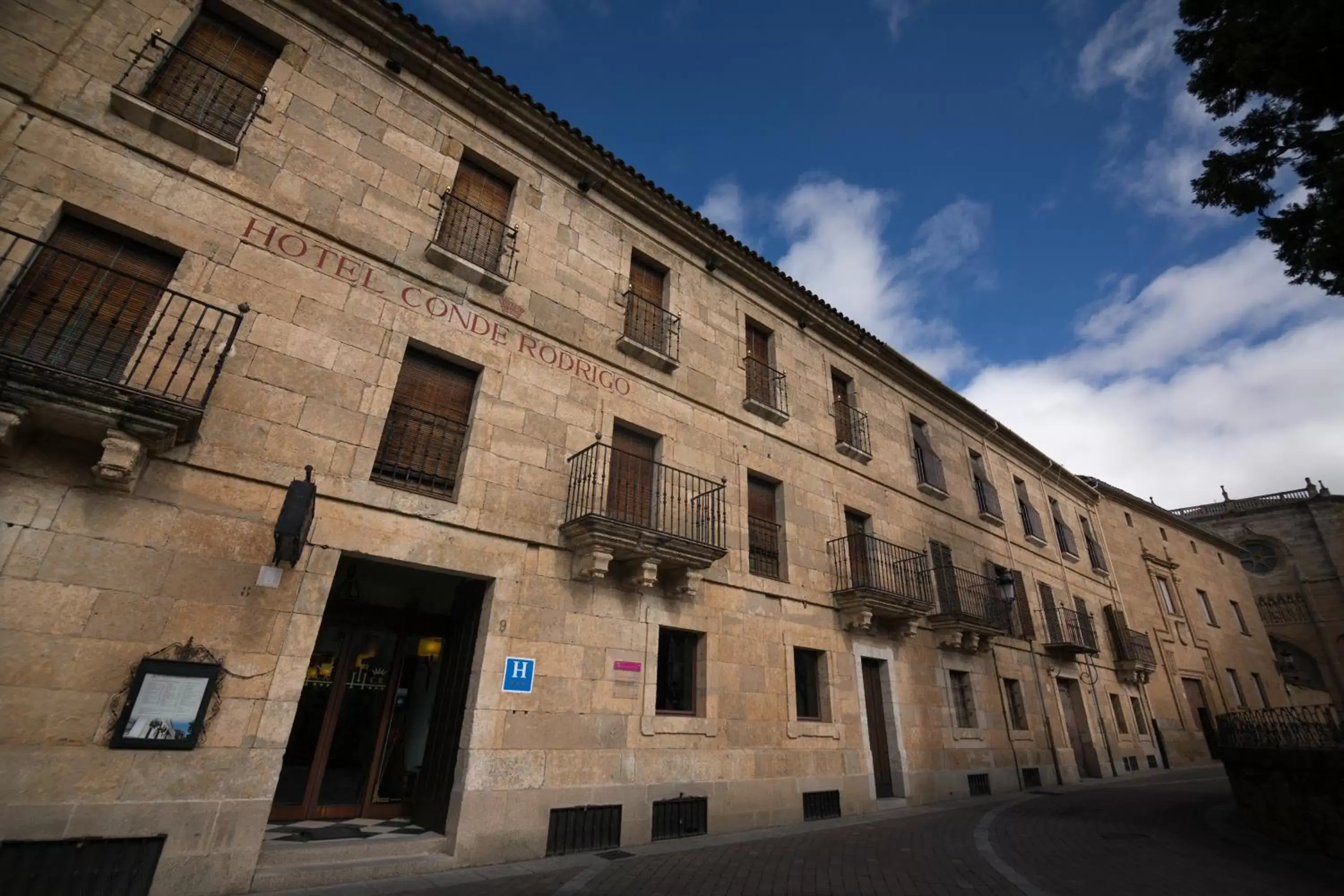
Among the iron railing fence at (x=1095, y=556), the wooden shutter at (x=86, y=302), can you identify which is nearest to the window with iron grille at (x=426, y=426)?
the wooden shutter at (x=86, y=302)

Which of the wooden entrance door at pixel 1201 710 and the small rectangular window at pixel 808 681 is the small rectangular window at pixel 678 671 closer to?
the small rectangular window at pixel 808 681

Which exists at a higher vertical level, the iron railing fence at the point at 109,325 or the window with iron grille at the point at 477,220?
the window with iron grille at the point at 477,220

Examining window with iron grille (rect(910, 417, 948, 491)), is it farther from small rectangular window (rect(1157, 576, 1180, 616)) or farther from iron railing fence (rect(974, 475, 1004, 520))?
small rectangular window (rect(1157, 576, 1180, 616))

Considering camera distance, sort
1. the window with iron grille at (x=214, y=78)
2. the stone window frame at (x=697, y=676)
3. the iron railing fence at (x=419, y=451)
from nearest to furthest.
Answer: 1. the window with iron grille at (x=214, y=78)
2. the iron railing fence at (x=419, y=451)
3. the stone window frame at (x=697, y=676)

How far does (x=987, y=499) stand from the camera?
55.7ft

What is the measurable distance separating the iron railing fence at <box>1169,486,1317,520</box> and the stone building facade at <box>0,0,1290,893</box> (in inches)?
1436

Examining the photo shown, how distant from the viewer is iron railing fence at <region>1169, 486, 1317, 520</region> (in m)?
34.0

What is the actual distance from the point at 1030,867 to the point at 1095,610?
17192 millimetres

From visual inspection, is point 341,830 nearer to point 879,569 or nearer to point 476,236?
point 476,236

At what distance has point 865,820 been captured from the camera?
9.24 metres

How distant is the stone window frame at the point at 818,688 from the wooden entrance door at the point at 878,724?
996 millimetres

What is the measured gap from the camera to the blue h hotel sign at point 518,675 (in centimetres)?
678

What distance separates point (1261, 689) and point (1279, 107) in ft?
100

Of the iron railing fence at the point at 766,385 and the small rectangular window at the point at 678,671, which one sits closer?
the small rectangular window at the point at 678,671
